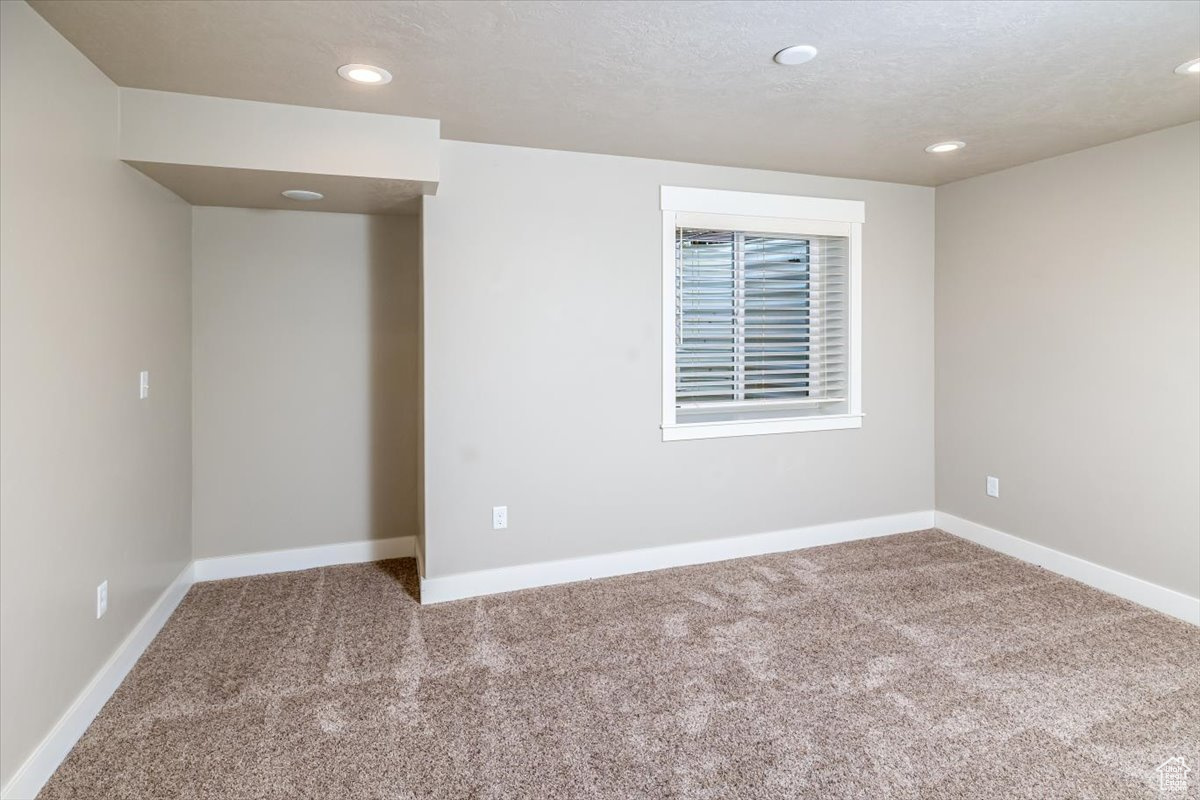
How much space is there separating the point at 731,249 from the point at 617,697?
8.45 ft

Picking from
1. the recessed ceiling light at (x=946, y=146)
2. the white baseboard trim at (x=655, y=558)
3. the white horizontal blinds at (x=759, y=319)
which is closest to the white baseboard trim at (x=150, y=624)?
the white baseboard trim at (x=655, y=558)

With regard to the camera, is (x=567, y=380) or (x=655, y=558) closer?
(x=567, y=380)

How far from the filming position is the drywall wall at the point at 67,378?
1.79m

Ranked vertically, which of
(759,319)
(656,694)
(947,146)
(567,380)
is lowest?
(656,694)

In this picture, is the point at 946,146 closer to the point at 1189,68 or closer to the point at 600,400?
the point at 1189,68

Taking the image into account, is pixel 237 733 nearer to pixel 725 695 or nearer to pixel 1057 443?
pixel 725 695

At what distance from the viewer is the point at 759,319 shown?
13.0 ft

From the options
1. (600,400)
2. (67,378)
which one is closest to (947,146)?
(600,400)

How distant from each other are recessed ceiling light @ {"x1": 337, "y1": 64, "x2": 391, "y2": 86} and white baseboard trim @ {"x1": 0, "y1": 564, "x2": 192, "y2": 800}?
2340 mm

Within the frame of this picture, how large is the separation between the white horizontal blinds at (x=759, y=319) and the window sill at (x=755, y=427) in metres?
0.12

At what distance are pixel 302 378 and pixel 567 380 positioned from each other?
152cm

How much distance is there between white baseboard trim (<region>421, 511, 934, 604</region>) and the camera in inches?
130

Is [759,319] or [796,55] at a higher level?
[796,55]

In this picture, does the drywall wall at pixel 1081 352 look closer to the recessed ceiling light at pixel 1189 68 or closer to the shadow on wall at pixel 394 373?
the recessed ceiling light at pixel 1189 68
